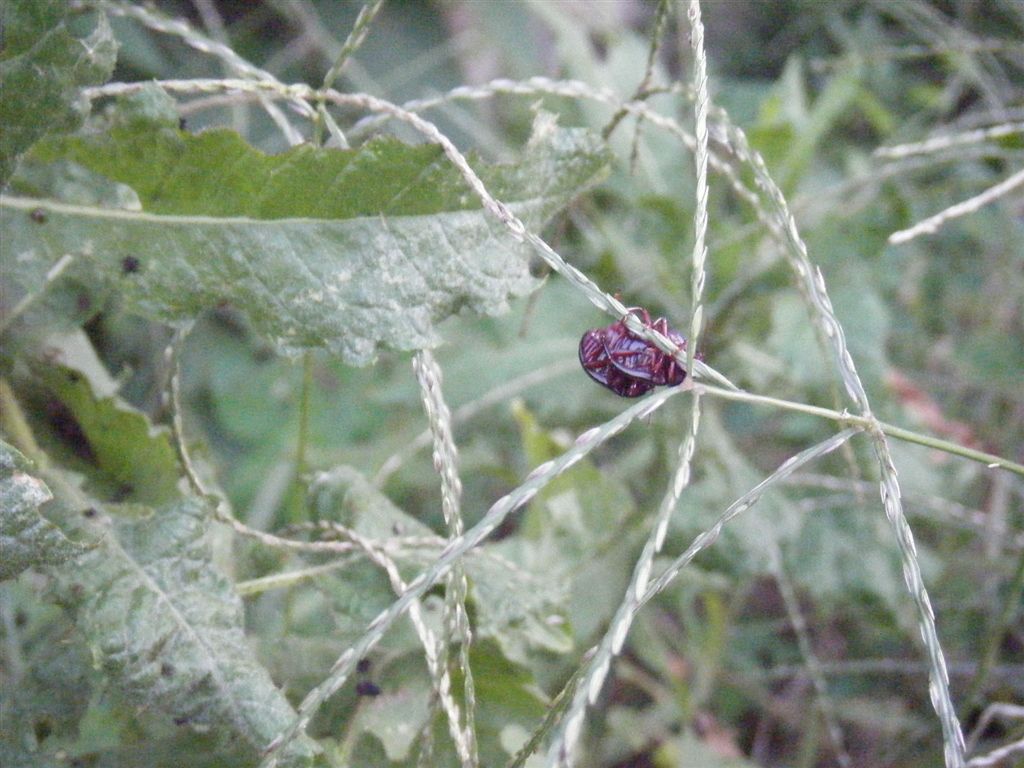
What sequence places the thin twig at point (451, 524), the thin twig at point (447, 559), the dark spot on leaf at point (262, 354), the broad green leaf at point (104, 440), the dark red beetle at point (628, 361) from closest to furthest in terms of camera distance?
the thin twig at point (447, 559) → the thin twig at point (451, 524) → the dark red beetle at point (628, 361) → the broad green leaf at point (104, 440) → the dark spot on leaf at point (262, 354)

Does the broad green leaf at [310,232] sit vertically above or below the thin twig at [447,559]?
above

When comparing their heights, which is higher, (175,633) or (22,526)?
(22,526)

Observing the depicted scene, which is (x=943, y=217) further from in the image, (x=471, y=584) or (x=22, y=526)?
(x=22, y=526)

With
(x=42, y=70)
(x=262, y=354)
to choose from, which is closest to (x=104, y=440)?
(x=42, y=70)

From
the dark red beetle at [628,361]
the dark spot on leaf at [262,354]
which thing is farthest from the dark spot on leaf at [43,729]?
the dark spot on leaf at [262,354]

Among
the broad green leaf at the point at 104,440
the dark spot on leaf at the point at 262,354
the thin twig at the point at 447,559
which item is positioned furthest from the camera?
the dark spot on leaf at the point at 262,354

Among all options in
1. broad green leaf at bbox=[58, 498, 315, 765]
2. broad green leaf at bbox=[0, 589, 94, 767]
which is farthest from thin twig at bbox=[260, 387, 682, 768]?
broad green leaf at bbox=[0, 589, 94, 767]

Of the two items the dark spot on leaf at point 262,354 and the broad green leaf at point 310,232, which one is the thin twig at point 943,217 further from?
the dark spot on leaf at point 262,354

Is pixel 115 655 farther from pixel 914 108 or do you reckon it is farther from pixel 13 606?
pixel 914 108

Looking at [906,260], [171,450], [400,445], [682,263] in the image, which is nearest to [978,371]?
[906,260]
